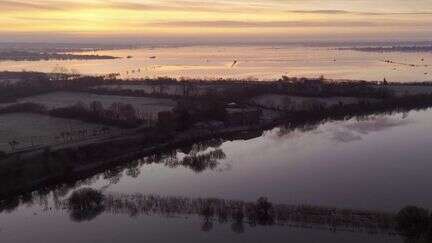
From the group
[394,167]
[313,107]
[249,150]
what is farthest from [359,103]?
[394,167]

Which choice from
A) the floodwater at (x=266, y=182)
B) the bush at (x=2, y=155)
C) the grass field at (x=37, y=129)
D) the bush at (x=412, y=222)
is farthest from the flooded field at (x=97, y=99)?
the bush at (x=412, y=222)

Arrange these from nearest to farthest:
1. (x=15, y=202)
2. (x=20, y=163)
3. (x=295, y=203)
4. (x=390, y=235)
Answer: (x=390, y=235) < (x=295, y=203) < (x=15, y=202) < (x=20, y=163)

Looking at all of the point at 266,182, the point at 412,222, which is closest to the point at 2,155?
the point at 266,182

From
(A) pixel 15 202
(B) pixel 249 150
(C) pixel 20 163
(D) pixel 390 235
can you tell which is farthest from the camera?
(B) pixel 249 150

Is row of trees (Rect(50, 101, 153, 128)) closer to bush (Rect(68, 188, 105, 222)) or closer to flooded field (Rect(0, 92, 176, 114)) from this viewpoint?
flooded field (Rect(0, 92, 176, 114))

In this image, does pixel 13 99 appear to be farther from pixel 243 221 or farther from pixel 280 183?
pixel 243 221

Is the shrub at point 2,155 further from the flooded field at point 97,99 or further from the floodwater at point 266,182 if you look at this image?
the flooded field at point 97,99
